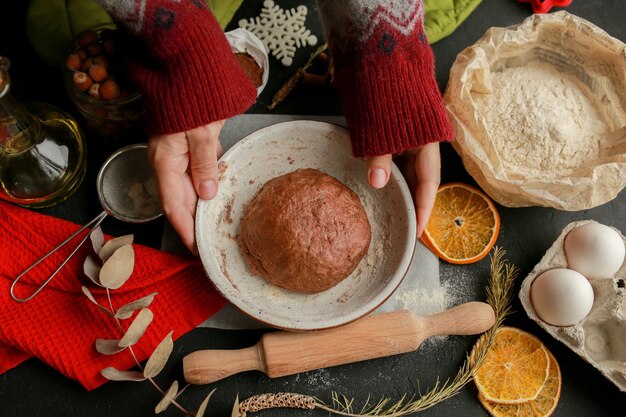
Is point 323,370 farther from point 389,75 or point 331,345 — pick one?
point 389,75

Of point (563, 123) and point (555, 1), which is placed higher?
point (555, 1)

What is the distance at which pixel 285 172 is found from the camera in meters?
1.48

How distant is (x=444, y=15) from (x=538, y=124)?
0.42m

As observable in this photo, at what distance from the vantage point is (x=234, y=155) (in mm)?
1382

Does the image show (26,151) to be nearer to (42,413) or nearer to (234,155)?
(234,155)

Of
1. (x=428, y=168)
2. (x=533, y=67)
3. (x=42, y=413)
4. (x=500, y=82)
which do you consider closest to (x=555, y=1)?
(x=533, y=67)

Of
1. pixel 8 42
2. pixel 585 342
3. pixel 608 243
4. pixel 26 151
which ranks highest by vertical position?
pixel 8 42

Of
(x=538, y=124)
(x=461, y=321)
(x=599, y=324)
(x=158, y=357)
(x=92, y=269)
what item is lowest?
(x=599, y=324)

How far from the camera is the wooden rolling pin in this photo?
133cm

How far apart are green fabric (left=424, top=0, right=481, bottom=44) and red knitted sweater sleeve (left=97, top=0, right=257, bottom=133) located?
2.05 feet

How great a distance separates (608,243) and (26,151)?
143 cm

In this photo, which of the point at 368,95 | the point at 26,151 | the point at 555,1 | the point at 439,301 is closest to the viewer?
the point at 368,95

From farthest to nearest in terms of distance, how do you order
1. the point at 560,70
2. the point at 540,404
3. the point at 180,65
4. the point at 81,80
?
the point at 560,70 → the point at 540,404 → the point at 81,80 → the point at 180,65

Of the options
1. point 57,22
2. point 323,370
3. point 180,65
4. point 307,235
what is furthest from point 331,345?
point 57,22
